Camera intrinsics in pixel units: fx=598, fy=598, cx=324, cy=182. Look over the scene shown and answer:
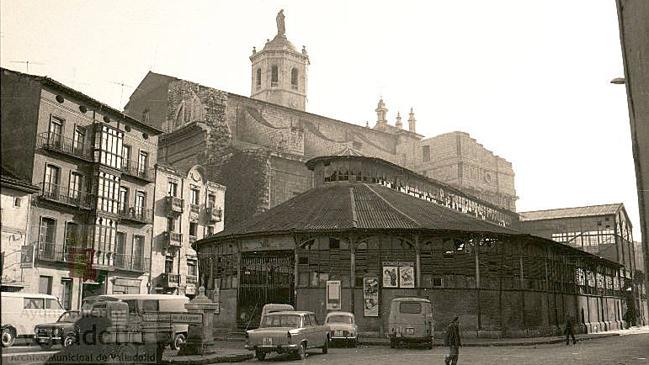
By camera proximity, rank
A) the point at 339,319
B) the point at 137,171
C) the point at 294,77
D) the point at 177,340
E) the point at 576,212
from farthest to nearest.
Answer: the point at 294,77, the point at 576,212, the point at 137,171, the point at 339,319, the point at 177,340

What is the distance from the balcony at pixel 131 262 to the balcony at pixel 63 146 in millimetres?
7074

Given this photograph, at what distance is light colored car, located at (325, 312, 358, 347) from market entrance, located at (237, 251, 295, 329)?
20.0 ft

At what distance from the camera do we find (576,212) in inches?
2633

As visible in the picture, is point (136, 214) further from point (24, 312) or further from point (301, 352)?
point (301, 352)

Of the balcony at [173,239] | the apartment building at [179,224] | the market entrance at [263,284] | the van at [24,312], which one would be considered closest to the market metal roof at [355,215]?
the market entrance at [263,284]

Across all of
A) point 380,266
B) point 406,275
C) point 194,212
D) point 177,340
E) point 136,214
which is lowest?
point 177,340

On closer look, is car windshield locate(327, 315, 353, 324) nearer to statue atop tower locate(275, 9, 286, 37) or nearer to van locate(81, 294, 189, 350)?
van locate(81, 294, 189, 350)

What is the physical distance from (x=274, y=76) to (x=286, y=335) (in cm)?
7055

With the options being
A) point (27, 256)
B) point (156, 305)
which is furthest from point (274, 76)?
point (156, 305)

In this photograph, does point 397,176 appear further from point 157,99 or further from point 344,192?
point 157,99

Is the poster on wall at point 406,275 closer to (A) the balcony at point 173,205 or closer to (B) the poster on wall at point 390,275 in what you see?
(B) the poster on wall at point 390,275

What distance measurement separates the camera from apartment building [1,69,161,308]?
34.6 meters

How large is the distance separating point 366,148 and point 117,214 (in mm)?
46334

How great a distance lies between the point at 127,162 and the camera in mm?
42438
